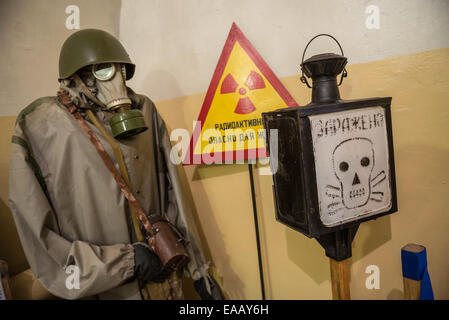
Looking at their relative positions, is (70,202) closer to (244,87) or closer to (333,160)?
(244,87)

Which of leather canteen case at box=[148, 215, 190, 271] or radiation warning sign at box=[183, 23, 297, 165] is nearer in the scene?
leather canteen case at box=[148, 215, 190, 271]

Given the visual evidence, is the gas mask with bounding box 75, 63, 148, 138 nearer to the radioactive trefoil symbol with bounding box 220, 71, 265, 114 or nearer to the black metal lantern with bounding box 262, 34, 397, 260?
the radioactive trefoil symbol with bounding box 220, 71, 265, 114

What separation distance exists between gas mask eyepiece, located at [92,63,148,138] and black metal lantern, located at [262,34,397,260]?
52cm

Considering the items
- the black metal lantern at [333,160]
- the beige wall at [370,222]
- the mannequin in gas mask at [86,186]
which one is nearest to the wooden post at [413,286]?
the black metal lantern at [333,160]

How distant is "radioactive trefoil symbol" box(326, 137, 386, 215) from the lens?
802mm

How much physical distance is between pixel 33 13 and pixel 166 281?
1.55m

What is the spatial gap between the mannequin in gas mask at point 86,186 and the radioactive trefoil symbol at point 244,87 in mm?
391

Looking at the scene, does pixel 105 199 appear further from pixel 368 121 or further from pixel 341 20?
pixel 341 20

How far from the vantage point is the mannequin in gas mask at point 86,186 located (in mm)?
947

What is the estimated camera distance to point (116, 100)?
1.05m

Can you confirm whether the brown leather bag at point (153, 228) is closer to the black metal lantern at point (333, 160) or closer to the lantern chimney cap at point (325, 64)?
Result: the black metal lantern at point (333, 160)

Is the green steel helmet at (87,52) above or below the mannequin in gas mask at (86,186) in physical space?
above

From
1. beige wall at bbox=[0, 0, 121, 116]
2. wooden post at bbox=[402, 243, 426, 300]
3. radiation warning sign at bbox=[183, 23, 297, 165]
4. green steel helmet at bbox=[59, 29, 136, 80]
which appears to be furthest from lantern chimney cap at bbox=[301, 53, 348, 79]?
beige wall at bbox=[0, 0, 121, 116]

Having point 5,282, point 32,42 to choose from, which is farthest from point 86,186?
point 32,42
